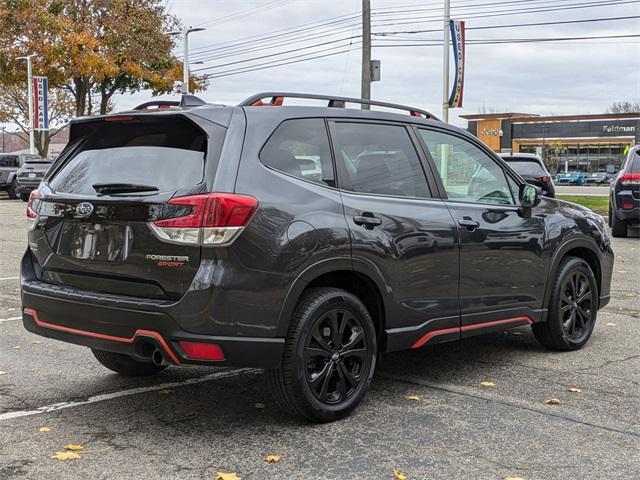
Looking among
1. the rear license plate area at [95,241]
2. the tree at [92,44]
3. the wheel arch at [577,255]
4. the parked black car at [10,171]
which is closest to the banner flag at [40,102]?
the tree at [92,44]

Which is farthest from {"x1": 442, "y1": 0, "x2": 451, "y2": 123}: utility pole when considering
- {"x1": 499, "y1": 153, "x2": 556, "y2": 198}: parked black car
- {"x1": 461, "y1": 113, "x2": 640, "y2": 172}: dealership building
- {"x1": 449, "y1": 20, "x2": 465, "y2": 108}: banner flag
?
{"x1": 461, "y1": 113, "x2": 640, "y2": 172}: dealership building

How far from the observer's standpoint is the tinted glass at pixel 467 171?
17.9ft

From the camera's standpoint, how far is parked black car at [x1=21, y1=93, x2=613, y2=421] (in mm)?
4043

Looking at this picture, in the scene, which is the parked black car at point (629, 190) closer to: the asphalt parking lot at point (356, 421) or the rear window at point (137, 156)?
the asphalt parking lot at point (356, 421)

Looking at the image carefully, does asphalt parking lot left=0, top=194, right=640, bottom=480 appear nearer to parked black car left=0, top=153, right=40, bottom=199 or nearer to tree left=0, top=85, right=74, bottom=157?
parked black car left=0, top=153, right=40, bottom=199

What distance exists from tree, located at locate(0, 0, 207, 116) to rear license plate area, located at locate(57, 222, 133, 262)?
30.1 meters

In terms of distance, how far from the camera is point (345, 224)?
4504mm

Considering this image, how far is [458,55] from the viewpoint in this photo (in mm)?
24969

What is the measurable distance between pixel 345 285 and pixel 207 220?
1.09 meters

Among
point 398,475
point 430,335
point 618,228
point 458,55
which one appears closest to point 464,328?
point 430,335

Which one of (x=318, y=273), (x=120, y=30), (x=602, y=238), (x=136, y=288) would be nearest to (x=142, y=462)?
(x=136, y=288)

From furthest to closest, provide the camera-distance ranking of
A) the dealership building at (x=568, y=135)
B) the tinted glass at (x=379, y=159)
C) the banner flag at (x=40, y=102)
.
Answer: the dealership building at (x=568, y=135)
the banner flag at (x=40, y=102)
the tinted glass at (x=379, y=159)

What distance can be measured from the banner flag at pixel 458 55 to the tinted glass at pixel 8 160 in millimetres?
18892

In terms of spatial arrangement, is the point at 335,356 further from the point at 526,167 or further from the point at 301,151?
the point at 526,167
